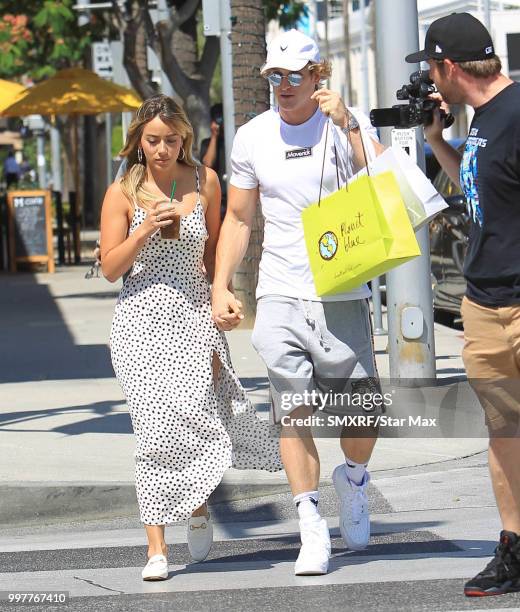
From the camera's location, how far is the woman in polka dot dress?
5965 mm

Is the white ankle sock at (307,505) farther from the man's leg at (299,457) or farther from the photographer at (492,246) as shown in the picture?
the photographer at (492,246)

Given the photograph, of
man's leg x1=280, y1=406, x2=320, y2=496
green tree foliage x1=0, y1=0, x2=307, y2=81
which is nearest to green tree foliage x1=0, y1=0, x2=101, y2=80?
green tree foliage x1=0, y1=0, x2=307, y2=81

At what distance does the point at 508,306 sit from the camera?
206 inches

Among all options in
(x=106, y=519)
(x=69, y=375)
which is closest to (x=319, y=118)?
(x=106, y=519)

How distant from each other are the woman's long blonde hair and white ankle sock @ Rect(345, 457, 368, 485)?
4.22ft

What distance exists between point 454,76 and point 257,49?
904cm

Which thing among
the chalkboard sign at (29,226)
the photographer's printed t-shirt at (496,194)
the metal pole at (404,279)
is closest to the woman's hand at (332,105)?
the photographer's printed t-shirt at (496,194)

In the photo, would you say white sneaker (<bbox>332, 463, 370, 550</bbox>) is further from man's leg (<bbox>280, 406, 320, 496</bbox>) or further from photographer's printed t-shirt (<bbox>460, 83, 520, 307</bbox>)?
photographer's printed t-shirt (<bbox>460, 83, 520, 307</bbox>)

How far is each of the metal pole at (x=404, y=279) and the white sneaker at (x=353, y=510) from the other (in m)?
3.72

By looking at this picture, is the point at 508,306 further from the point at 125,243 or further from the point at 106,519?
the point at 106,519

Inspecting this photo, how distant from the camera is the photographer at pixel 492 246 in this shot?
5176 millimetres

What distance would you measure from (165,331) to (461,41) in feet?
5.29

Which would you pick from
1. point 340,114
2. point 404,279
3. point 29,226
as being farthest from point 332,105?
point 29,226

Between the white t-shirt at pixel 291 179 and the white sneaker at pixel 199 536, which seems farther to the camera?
the white sneaker at pixel 199 536
